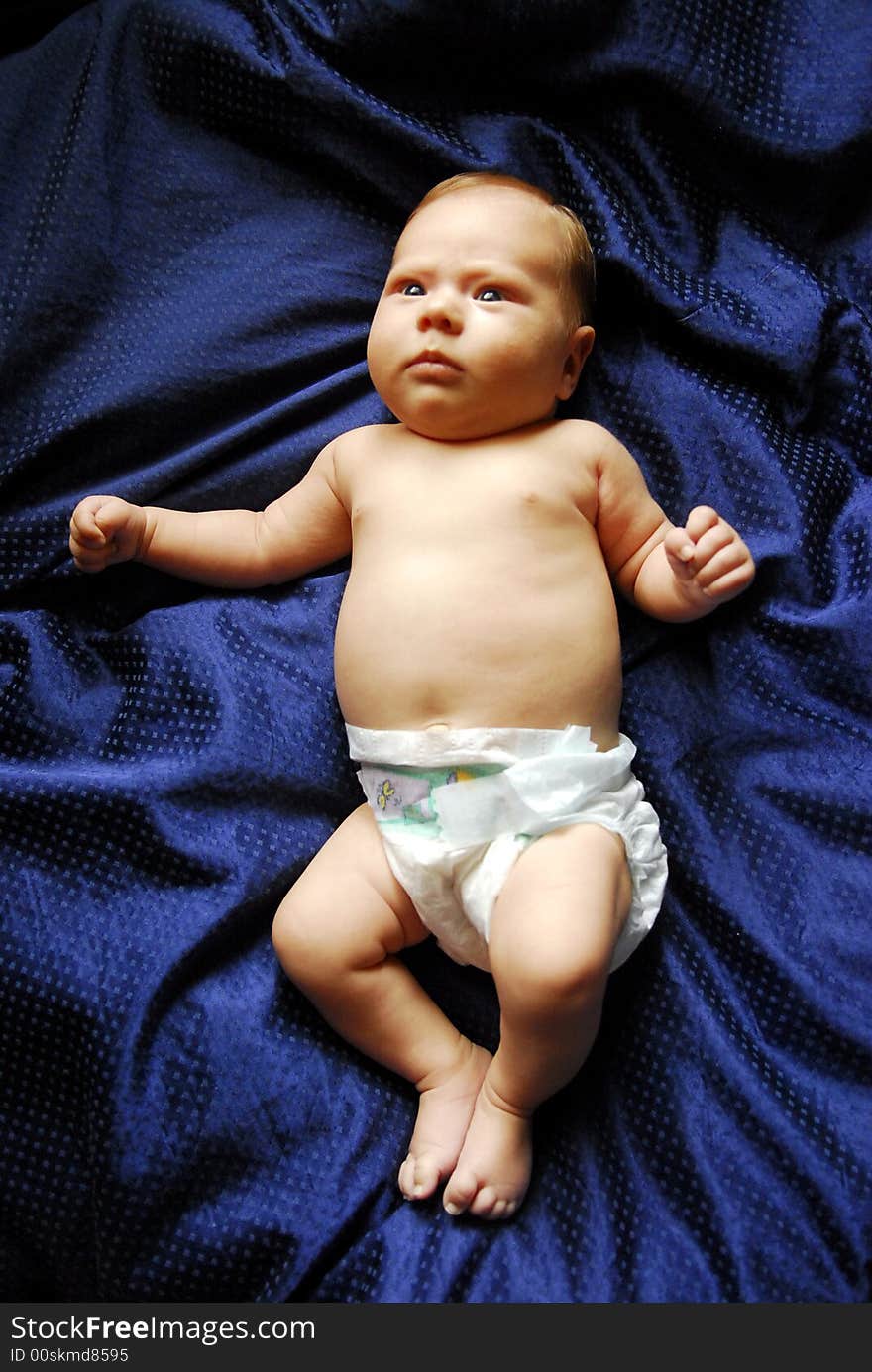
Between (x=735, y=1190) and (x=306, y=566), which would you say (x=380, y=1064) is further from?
(x=306, y=566)

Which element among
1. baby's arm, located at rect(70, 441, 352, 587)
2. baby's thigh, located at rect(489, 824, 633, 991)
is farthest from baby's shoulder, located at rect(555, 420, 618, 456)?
baby's thigh, located at rect(489, 824, 633, 991)

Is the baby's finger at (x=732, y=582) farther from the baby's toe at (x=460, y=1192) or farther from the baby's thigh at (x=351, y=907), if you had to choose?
the baby's toe at (x=460, y=1192)

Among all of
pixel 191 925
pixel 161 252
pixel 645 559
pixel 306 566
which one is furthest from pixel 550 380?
pixel 191 925

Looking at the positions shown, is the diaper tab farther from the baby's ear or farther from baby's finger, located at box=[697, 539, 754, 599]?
the baby's ear

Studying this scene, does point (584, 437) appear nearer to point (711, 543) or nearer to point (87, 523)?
point (711, 543)

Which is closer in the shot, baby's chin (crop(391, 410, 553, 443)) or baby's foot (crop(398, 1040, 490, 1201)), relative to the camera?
baby's foot (crop(398, 1040, 490, 1201))

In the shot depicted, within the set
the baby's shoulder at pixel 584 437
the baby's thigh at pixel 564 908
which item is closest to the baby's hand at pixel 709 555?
the baby's shoulder at pixel 584 437

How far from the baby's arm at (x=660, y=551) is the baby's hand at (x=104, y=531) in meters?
0.44

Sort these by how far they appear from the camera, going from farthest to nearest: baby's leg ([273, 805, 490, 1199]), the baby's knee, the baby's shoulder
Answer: the baby's shoulder, baby's leg ([273, 805, 490, 1199]), the baby's knee

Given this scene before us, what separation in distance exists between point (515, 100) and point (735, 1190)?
105 cm

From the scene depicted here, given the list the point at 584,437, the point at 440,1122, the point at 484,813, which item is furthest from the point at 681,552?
the point at 440,1122

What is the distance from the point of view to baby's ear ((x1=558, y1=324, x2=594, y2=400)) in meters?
1.13

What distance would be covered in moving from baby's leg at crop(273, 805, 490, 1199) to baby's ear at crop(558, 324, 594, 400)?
1.55 feet

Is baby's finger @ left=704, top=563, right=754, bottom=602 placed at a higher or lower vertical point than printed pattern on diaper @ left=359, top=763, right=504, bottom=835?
higher
